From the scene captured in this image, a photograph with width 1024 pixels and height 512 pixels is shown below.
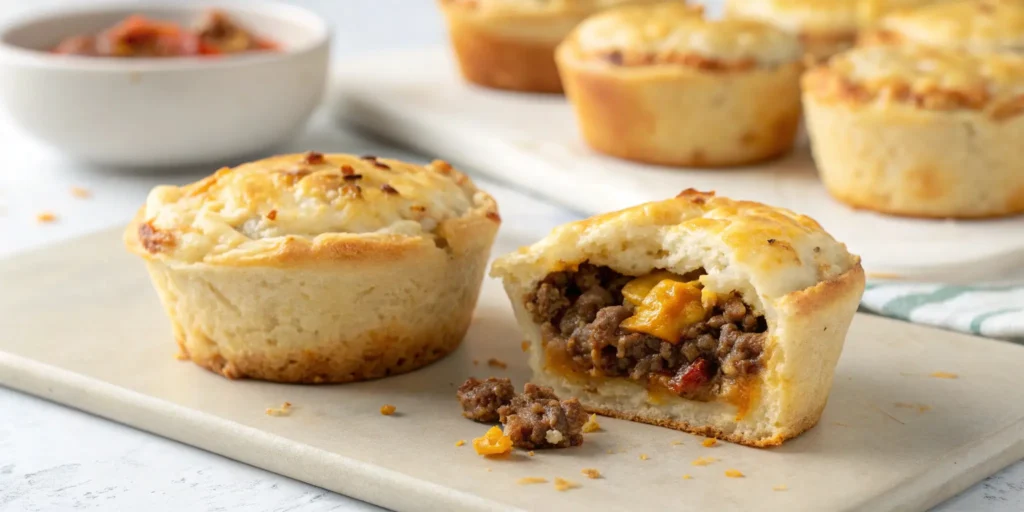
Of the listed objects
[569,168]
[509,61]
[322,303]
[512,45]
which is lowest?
[569,168]

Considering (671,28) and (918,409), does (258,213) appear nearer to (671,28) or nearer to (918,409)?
(918,409)

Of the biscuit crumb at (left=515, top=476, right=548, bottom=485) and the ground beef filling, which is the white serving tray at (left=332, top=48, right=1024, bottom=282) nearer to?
the ground beef filling

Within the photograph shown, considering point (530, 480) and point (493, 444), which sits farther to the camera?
point (493, 444)

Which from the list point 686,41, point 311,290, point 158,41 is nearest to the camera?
point 311,290

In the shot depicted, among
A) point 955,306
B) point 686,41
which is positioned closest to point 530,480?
point 955,306

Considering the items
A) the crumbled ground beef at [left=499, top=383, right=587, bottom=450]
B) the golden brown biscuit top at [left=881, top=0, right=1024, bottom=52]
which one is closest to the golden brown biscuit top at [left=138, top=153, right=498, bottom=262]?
the crumbled ground beef at [left=499, top=383, right=587, bottom=450]

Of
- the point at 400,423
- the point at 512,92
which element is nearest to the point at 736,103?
the point at 512,92

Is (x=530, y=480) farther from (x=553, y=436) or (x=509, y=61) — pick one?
(x=509, y=61)
